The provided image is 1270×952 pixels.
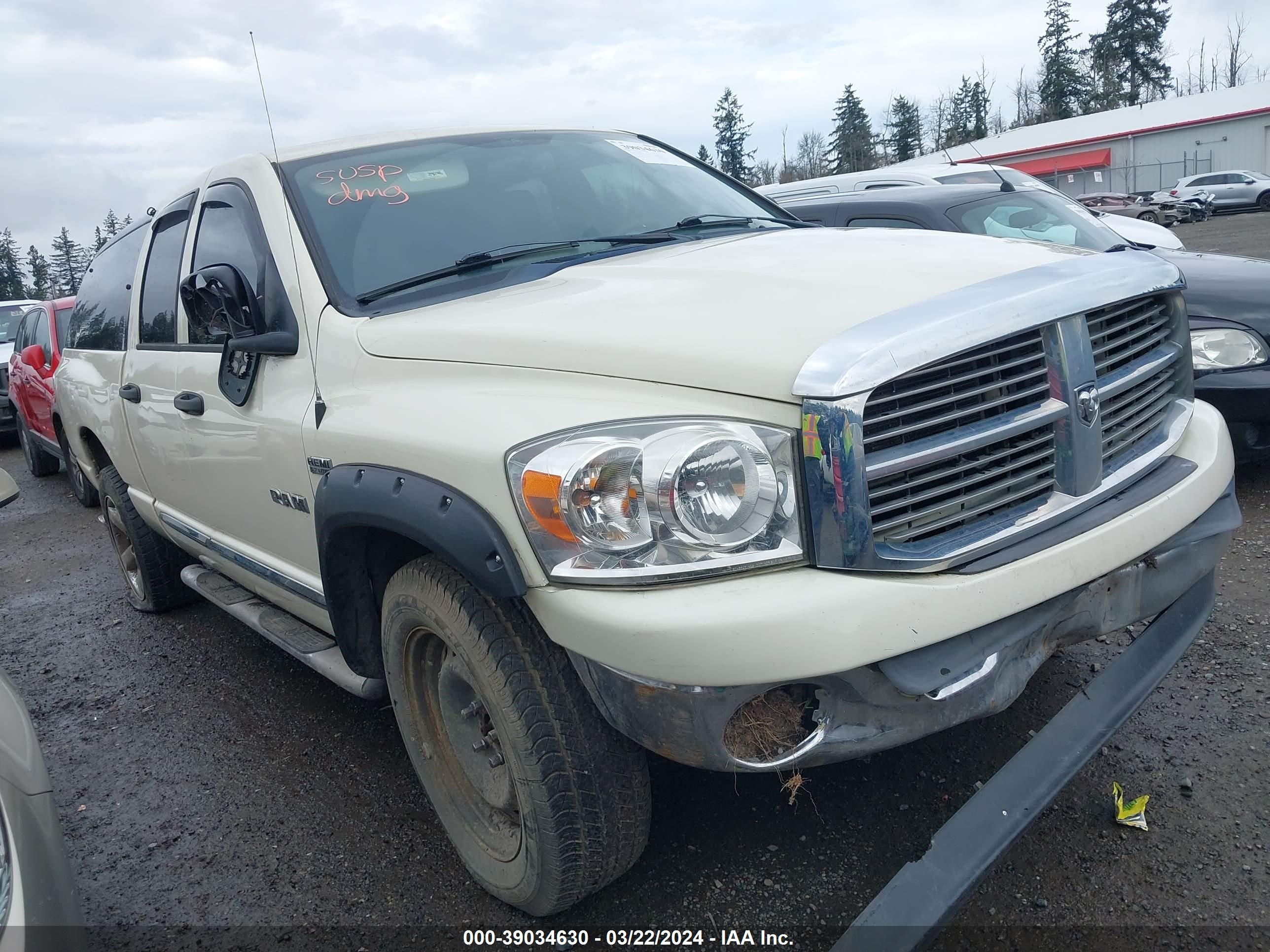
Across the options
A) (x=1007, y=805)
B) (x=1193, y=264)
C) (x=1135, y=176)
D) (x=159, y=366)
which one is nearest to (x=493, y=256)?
(x=159, y=366)

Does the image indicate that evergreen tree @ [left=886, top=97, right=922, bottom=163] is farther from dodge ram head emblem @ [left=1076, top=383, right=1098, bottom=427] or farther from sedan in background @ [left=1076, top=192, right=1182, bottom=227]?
dodge ram head emblem @ [left=1076, top=383, right=1098, bottom=427]

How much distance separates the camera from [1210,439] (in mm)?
2574

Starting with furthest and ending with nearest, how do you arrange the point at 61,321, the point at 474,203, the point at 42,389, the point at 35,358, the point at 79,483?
the point at 35,358 → the point at 61,321 → the point at 42,389 → the point at 79,483 → the point at 474,203

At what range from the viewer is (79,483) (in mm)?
7938

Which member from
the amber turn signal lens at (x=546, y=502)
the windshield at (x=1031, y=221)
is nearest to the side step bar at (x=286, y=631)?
the amber turn signal lens at (x=546, y=502)

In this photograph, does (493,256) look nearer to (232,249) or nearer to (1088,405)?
(232,249)

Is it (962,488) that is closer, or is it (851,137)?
(962,488)

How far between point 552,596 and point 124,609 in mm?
4265

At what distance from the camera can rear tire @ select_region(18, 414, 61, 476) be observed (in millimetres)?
9477

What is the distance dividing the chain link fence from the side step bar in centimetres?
4926

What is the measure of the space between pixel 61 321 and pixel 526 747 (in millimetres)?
8464

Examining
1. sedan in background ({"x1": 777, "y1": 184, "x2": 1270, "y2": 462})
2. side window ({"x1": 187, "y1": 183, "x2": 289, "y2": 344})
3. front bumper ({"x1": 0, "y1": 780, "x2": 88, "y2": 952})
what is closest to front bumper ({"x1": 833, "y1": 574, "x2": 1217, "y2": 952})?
front bumper ({"x1": 0, "y1": 780, "x2": 88, "y2": 952})

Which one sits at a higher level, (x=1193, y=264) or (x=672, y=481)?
(x=672, y=481)

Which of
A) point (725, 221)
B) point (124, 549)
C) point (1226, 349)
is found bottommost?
point (124, 549)
